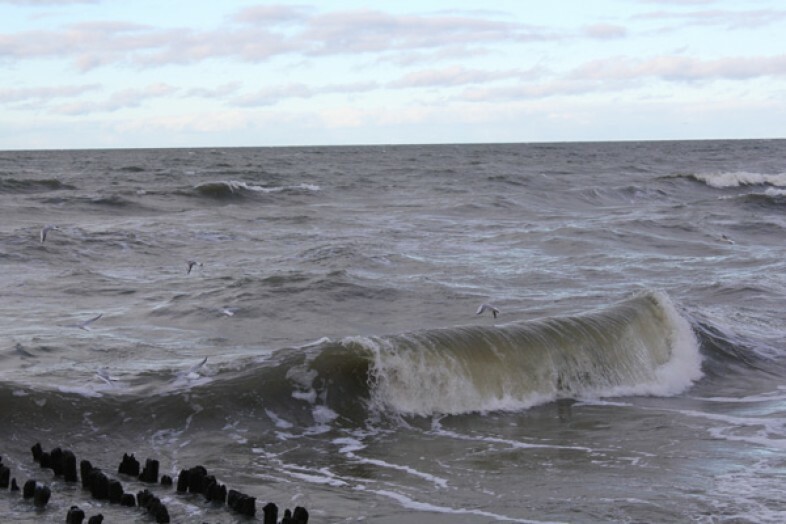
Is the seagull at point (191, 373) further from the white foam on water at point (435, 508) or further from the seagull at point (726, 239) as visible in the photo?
the seagull at point (726, 239)

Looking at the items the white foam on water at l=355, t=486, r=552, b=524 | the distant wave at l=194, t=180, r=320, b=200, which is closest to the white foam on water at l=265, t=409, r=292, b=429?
the white foam on water at l=355, t=486, r=552, b=524

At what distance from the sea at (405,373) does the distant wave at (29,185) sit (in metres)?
14.5

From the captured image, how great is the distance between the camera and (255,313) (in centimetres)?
1299

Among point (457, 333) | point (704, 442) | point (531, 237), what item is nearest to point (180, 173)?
point (531, 237)

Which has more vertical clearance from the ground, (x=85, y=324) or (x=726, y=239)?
(x=726, y=239)

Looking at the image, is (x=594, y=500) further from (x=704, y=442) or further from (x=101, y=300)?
(x=101, y=300)

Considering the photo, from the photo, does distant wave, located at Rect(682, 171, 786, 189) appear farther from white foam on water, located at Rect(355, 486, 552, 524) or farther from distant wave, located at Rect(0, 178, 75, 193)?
white foam on water, located at Rect(355, 486, 552, 524)

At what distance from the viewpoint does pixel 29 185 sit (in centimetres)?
3625

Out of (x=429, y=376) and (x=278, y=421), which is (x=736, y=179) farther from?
(x=278, y=421)

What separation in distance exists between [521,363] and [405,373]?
4.59 ft

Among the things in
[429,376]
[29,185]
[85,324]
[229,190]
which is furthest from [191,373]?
[29,185]

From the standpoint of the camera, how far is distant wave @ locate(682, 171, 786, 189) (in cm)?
4356

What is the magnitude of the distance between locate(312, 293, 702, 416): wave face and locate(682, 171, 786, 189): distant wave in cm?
3357

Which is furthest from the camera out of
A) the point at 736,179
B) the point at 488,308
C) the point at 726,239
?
the point at 736,179
